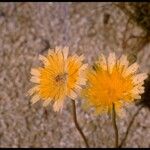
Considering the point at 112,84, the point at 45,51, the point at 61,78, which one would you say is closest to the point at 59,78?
the point at 61,78

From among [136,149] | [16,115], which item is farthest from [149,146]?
[16,115]

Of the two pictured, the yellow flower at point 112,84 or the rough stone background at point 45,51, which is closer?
the yellow flower at point 112,84

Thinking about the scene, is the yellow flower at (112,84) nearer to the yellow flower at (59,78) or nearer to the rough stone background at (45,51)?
the yellow flower at (59,78)

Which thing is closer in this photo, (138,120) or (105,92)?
(105,92)

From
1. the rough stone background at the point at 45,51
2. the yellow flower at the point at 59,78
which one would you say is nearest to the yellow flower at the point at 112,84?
the yellow flower at the point at 59,78

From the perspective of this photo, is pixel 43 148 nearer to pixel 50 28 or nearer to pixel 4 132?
pixel 4 132

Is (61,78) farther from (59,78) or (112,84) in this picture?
(112,84)

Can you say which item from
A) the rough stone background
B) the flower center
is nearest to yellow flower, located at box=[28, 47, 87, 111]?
the flower center
